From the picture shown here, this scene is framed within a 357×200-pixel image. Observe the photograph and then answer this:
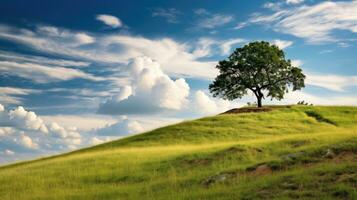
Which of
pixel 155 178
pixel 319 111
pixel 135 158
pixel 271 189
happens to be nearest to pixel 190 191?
pixel 271 189

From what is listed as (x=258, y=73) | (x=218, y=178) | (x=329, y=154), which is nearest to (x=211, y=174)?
(x=218, y=178)

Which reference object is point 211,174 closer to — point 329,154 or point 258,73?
point 329,154

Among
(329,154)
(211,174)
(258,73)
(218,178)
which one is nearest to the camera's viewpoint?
(218,178)

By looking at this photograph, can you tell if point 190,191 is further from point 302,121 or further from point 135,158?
point 302,121

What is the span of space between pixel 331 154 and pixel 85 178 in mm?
15534

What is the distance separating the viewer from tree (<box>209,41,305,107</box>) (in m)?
76.7

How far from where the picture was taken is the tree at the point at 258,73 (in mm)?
76688

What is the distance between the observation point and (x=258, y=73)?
77250mm

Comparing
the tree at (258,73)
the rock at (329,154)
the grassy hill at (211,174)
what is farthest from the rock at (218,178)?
the tree at (258,73)

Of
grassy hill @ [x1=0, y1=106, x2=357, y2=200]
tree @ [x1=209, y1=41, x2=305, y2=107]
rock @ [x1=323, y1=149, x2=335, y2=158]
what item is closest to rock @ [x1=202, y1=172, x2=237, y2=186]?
grassy hill @ [x1=0, y1=106, x2=357, y2=200]

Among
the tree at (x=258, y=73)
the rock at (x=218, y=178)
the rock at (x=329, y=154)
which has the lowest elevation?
the rock at (x=218, y=178)

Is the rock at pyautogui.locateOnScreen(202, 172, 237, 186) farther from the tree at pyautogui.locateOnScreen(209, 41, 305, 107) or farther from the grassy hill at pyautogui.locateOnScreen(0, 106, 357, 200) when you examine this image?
the tree at pyautogui.locateOnScreen(209, 41, 305, 107)

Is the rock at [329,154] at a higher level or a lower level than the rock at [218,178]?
higher

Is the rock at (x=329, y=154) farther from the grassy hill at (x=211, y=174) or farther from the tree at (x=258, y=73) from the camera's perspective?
the tree at (x=258, y=73)
